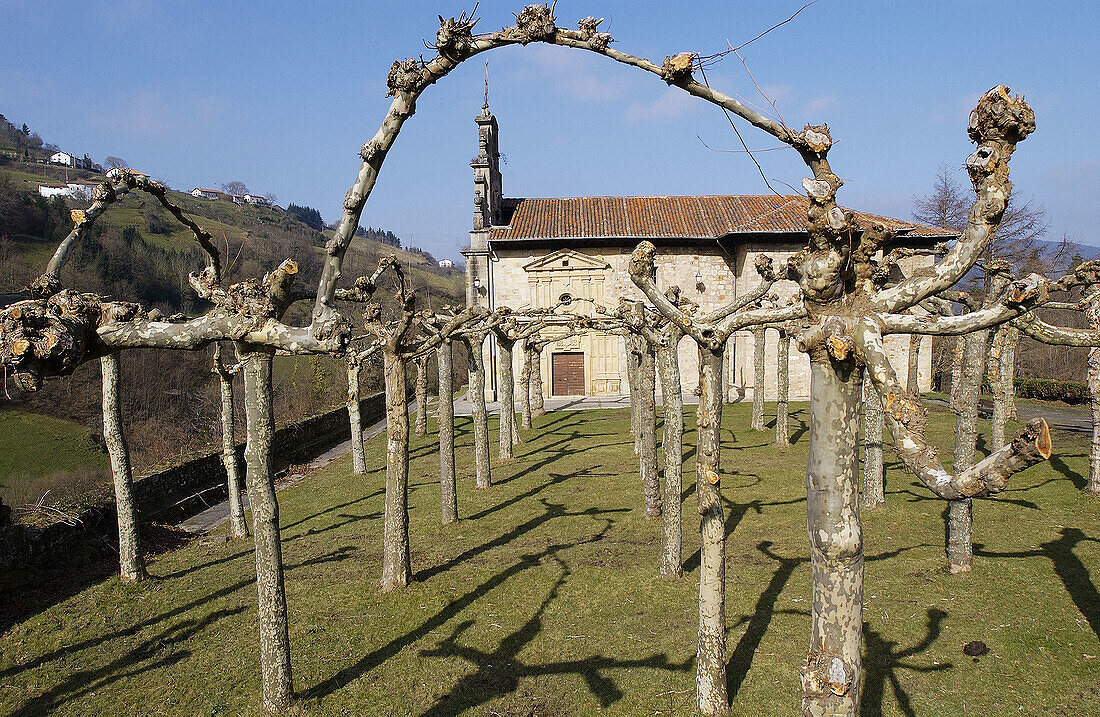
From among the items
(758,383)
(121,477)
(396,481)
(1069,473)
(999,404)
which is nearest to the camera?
(396,481)

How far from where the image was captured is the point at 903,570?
772 cm

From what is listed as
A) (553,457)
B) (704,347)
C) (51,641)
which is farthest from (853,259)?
(553,457)

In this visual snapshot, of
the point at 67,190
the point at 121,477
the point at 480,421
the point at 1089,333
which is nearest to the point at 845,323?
the point at 1089,333

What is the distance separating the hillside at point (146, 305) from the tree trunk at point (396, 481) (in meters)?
7.79

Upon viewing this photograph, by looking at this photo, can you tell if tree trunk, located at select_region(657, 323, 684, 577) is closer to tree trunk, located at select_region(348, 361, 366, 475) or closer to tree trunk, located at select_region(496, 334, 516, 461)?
tree trunk, located at select_region(496, 334, 516, 461)

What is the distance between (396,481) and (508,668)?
2574 millimetres

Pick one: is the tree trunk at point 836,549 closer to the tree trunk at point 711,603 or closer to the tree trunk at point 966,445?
the tree trunk at point 711,603

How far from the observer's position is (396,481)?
24.6 ft

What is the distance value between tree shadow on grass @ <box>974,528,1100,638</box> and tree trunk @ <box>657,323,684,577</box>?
397 cm

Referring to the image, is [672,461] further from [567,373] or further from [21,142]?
[21,142]

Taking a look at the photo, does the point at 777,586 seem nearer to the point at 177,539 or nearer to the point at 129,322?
the point at 129,322

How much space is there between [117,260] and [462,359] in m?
20.0

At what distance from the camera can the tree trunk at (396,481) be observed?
7.52m

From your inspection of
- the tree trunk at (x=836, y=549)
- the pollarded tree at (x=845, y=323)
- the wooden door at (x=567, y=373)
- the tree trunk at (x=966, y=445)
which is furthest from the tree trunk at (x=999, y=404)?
the wooden door at (x=567, y=373)
